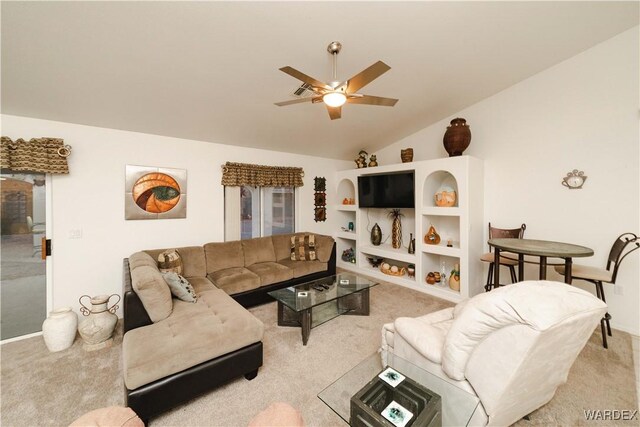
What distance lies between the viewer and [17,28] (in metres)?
1.75

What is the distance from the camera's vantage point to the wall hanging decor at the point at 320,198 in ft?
17.2

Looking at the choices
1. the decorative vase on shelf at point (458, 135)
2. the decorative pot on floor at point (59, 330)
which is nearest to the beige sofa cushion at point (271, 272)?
the decorative pot on floor at point (59, 330)

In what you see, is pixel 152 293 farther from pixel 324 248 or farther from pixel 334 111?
pixel 324 248

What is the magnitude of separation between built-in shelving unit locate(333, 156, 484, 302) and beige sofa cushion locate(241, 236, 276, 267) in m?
1.84

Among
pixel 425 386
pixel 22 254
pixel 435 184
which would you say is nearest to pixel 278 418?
pixel 425 386

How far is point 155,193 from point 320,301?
2.65 m

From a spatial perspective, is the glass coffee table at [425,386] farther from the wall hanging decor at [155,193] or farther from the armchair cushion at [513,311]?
the wall hanging decor at [155,193]

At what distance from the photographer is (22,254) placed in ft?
8.82

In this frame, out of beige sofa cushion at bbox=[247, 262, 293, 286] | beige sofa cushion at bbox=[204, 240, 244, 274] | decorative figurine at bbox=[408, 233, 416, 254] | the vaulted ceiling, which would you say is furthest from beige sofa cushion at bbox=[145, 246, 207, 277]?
decorative figurine at bbox=[408, 233, 416, 254]

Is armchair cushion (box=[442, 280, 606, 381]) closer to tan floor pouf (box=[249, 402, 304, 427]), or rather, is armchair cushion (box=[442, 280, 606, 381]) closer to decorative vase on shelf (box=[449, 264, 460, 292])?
tan floor pouf (box=[249, 402, 304, 427])

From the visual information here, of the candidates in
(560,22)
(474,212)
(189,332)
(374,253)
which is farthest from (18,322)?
(560,22)

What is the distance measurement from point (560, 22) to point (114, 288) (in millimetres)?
5689

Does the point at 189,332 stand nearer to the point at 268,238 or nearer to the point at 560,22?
the point at 268,238

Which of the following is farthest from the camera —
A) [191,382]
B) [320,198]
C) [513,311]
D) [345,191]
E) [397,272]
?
[345,191]
